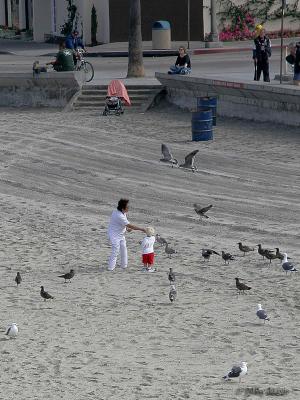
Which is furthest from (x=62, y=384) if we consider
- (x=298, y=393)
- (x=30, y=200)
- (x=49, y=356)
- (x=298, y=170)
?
(x=298, y=170)

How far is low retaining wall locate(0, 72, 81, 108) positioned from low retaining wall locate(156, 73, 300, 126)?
2739 millimetres

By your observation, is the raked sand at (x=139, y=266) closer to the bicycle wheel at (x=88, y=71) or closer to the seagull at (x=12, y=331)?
the seagull at (x=12, y=331)

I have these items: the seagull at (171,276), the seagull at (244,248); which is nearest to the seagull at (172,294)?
the seagull at (171,276)

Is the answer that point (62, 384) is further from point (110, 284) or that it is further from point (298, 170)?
point (298, 170)

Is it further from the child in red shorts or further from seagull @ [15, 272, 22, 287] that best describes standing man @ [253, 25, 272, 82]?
seagull @ [15, 272, 22, 287]

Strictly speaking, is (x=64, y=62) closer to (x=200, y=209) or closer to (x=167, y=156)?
(x=167, y=156)

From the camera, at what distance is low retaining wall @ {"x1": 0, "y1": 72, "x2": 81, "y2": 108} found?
42.0m

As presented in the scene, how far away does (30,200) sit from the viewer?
28.9m

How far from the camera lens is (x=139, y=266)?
2302 centimetres

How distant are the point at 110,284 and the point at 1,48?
4162cm

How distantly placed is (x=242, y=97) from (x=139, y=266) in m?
16.0

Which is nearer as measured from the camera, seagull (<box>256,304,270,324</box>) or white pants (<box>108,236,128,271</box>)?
seagull (<box>256,304,270,324</box>)

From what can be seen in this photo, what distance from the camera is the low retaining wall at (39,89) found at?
138ft

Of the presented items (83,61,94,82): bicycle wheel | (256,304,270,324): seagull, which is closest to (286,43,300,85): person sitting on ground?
(83,61,94,82): bicycle wheel
